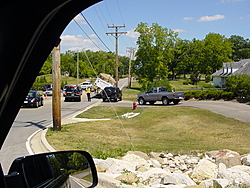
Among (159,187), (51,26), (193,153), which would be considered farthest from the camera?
(193,153)

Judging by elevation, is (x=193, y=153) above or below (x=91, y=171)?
below

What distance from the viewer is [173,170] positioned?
34.0 feet

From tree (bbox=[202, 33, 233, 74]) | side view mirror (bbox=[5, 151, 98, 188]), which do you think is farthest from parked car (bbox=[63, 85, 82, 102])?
tree (bbox=[202, 33, 233, 74])

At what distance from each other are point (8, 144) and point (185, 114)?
16.7m

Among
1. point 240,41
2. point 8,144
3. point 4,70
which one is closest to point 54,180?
point 4,70

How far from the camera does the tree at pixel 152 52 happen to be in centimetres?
6762

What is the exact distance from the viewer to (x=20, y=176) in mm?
1878

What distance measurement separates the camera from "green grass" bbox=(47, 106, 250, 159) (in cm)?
1292

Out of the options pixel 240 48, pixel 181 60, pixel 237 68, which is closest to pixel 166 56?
pixel 237 68

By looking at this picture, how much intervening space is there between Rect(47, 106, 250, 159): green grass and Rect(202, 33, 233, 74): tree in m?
61.2

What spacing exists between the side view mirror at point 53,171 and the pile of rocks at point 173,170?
4471 millimetres

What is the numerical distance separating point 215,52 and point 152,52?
25282mm

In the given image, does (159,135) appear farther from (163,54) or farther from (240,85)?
(163,54)

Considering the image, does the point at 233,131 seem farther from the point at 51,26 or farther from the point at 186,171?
the point at 51,26
